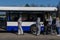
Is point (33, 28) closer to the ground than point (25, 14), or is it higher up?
closer to the ground

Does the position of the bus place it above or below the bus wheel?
above

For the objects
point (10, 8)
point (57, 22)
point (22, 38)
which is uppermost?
point (10, 8)

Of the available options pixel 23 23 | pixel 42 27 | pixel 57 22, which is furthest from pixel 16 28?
pixel 57 22

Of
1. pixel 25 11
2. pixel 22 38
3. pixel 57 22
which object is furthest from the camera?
pixel 25 11

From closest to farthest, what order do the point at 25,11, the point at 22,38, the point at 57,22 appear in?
the point at 22,38
the point at 57,22
the point at 25,11

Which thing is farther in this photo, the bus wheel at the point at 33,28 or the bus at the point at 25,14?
the bus at the point at 25,14

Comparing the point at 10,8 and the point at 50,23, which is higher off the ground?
the point at 10,8

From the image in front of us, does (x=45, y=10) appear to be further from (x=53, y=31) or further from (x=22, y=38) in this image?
(x=22, y=38)

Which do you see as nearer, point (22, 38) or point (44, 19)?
point (22, 38)

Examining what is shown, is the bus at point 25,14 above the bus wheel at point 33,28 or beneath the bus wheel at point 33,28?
above

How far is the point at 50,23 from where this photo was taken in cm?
2186

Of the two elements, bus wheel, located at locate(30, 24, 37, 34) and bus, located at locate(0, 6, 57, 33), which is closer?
bus wheel, located at locate(30, 24, 37, 34)

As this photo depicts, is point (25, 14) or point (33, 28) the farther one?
point (25, 14)

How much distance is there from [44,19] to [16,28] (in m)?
2.86
